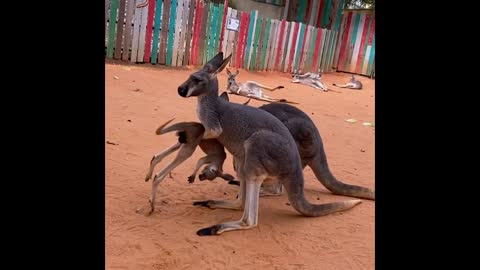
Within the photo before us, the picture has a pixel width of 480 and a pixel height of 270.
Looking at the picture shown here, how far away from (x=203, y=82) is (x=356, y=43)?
13.5 meters

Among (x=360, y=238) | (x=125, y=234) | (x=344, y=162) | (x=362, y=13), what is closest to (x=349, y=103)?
(x=344, y=162)

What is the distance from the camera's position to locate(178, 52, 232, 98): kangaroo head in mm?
3373

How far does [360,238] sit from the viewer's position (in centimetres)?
329

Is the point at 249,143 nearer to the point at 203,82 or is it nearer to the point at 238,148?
the point at 238,148

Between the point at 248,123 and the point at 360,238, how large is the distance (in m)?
1.24

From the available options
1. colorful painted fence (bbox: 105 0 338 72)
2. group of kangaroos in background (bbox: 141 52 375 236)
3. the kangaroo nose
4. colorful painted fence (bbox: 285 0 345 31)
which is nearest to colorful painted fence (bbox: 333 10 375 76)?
colorful painted fence (bbox: 285 0 345 31)

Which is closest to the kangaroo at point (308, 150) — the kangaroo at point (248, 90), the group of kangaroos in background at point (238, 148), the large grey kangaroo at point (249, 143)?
the group of kangaroos in background at point (238, 148)

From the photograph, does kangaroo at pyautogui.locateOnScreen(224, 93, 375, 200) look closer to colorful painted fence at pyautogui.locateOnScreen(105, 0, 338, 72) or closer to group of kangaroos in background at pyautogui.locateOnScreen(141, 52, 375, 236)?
group of kangaroos in background at pyautogui.locateOnScreen(141, 52, 375, 236)

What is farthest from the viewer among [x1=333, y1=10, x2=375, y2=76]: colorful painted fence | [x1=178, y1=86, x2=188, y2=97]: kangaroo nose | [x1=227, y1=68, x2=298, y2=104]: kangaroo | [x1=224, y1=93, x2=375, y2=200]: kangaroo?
[x1=333, y1=10, x2=375, y2=76]: colorful painted fence

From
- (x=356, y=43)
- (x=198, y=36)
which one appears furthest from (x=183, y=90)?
(x=356, y=43)

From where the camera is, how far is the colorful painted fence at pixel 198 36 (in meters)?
9.55

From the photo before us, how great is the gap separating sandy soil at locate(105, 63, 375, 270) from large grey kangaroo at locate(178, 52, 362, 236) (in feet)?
0.45

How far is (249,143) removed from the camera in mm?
3309
